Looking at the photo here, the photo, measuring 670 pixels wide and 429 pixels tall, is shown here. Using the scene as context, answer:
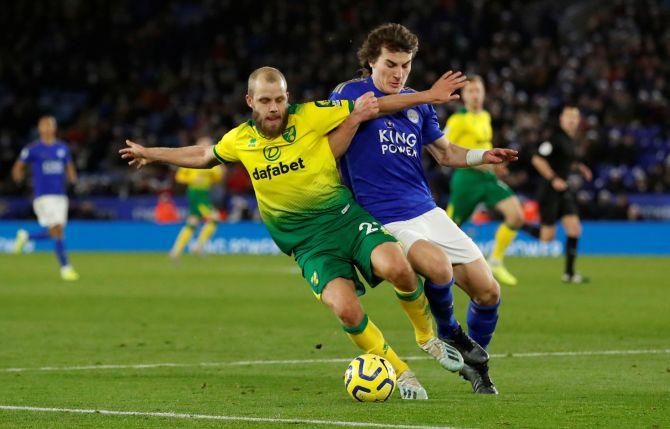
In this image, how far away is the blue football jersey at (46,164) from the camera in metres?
19.5

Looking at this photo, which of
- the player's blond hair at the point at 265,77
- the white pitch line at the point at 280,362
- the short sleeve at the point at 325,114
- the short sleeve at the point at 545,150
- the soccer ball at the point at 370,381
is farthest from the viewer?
the short sleeve at the point at 545,150

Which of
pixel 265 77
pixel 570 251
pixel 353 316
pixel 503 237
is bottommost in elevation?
pixel 570 251

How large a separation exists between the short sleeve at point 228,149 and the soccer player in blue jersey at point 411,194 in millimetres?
611

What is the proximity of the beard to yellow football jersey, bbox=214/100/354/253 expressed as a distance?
0.10 ft

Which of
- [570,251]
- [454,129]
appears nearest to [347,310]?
[454,129]

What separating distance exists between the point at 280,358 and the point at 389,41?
3029 millimetres

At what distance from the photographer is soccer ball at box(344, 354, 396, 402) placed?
7012 mm

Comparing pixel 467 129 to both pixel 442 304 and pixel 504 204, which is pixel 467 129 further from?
pixel 442 304

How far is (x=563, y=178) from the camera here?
58.2 ft

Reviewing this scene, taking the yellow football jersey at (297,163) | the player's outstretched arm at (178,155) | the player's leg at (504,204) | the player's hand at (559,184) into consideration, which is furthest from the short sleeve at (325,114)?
the player's hand at (559,184)

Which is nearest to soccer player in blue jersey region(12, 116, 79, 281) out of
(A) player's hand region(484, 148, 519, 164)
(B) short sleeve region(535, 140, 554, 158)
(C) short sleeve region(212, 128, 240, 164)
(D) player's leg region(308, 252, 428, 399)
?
(B) short sleeve region(535, 140, 554, 158)

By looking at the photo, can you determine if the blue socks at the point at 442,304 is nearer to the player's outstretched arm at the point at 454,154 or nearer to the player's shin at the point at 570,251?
the player's outstretched arm at the point at 454,154

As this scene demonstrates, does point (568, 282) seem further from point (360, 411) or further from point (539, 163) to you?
point (360, 411)

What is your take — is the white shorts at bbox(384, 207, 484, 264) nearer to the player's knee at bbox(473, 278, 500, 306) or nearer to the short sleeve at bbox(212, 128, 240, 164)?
the player's knee at bbox(473, 278, 500, 306)
